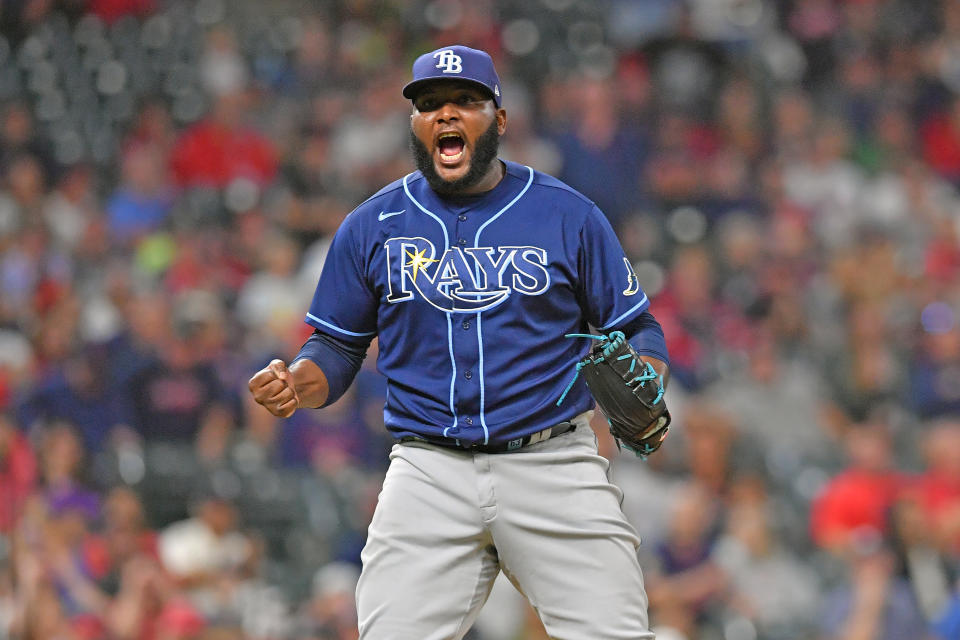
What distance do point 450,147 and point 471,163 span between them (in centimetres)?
7

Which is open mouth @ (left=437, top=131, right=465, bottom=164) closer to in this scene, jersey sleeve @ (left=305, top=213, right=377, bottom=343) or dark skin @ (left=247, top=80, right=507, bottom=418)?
dark skin @ (left=247, top=80, right=507, bottom=418)

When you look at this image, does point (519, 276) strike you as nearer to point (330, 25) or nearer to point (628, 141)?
point (628, 141)

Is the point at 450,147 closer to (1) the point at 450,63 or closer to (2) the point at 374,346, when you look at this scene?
(1) the point at 450,63

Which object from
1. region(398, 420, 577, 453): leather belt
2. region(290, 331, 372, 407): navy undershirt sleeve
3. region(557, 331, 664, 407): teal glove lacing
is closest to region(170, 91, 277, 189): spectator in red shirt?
region(290, 331, 372, 407): navy undershirt sleeve

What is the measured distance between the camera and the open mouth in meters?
3.48

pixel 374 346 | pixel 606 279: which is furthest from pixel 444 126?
pixel 374 346

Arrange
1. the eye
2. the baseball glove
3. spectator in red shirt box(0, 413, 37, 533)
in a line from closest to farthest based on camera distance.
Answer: the baseball glove < the eye < spectator in red shirt box(0, 413, 37, 533)

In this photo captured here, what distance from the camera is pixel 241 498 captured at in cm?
716

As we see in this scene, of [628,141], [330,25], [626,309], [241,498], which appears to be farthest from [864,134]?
[626,309]

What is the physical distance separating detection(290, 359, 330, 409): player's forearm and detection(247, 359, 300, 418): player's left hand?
0.29 ft

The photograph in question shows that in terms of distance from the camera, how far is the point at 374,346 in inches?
308

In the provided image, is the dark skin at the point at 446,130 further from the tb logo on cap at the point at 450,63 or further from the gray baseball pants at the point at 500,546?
the gray baseball pants at the point at 500,546

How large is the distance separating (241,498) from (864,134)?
6.45 m

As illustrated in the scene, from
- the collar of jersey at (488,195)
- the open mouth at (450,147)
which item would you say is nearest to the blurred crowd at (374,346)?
the collar of jersey at (488,195)
